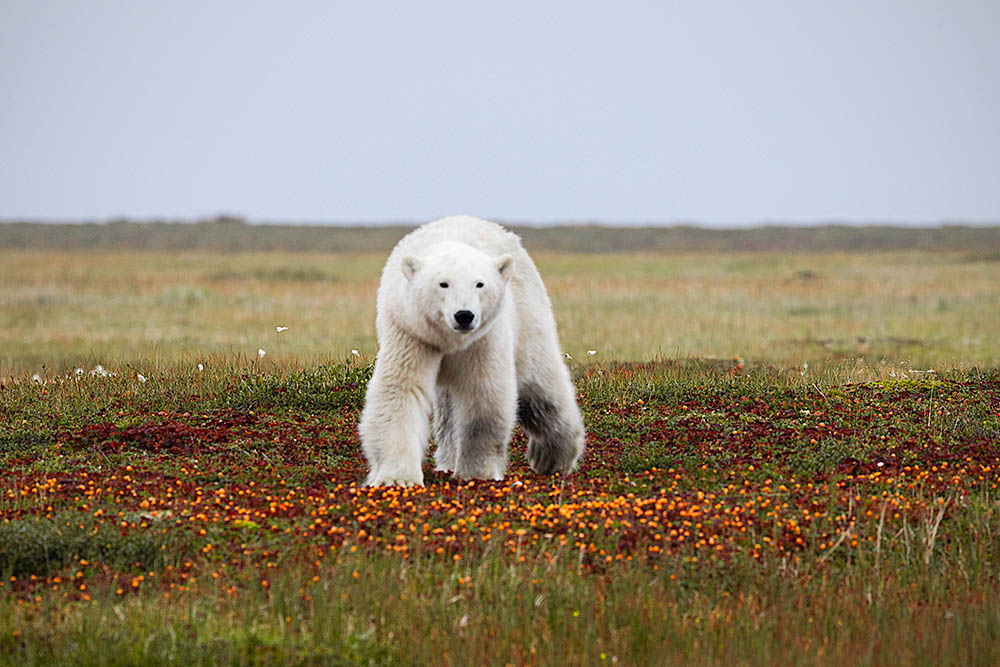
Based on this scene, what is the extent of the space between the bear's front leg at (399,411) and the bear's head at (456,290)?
0.34 m

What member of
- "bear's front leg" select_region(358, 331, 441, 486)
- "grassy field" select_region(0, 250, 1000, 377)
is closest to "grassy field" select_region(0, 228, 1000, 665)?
"bear's front leg" select_region(358, 331, 441, 486)

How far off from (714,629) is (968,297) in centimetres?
2893

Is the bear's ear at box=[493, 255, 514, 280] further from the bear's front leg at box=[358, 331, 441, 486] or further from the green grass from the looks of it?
the green grass

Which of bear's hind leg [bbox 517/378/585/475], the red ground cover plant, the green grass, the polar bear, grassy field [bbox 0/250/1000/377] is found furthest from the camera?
grassy field [bbox 0/250/1000/377]

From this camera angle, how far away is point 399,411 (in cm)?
879

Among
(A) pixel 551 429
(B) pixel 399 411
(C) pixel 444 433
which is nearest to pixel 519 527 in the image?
(B) pixel 399 411

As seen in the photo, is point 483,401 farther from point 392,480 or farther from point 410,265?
point 410,265

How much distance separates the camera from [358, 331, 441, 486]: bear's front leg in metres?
8.72

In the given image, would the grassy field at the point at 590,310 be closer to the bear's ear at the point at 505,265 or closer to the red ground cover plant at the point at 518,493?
the red ground cover plant at the point at 518,493

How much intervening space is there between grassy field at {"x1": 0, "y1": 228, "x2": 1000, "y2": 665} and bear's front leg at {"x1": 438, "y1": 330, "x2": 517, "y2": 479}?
0.34 m

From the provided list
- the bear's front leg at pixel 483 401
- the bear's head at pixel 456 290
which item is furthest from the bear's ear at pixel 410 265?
the bear's front leg at pixel 483 401

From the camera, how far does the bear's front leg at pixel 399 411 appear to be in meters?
8.72

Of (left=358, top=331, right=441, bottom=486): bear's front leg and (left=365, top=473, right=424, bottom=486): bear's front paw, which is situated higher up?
(left=358, top=331, right=441, bottom=486): bear's front leg

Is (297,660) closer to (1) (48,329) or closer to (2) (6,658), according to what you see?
(2) (6,658)
